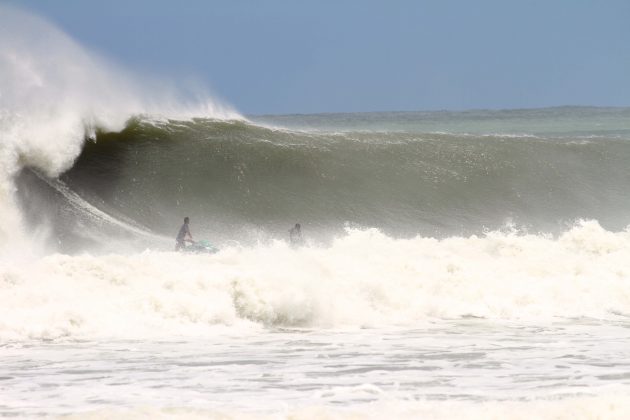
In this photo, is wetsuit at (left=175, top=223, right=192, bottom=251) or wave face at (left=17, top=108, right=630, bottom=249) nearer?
wetsuit at (left=175, top=223, right=192, bottom=251)

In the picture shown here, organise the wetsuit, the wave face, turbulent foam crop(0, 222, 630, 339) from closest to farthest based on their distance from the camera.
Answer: turbulent foam crop(0, 222, 630, 339) → the wetsuit → the wave face

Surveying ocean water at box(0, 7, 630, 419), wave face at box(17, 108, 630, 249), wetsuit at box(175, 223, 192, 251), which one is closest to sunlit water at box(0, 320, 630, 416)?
ocean water at box(0, 7, 630, 419)

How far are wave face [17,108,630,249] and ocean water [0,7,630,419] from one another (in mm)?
52

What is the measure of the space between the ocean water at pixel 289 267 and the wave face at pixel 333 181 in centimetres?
5

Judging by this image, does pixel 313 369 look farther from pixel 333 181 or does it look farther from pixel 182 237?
pixel 333 181

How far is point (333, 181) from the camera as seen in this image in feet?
67.3

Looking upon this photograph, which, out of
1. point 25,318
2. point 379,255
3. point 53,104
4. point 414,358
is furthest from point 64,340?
point 53,104

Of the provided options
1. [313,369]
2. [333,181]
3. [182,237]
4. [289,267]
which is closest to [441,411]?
[313,369]

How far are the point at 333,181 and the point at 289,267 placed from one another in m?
7.38

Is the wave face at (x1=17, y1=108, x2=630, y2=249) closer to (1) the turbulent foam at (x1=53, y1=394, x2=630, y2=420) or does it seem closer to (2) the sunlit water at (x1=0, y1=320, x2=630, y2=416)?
(2) the sunlit water at (x1=0, y1=320, x2=630, y2=416)

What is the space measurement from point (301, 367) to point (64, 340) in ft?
9.22

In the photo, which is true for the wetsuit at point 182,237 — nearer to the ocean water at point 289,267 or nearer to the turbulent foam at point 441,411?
the ocean water at point 289,267

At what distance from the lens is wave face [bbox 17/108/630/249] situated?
18531mm

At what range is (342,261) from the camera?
45.8ft
